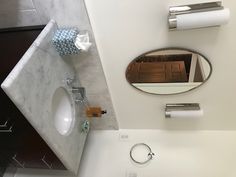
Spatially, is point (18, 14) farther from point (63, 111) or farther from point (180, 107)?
point (180, 107)

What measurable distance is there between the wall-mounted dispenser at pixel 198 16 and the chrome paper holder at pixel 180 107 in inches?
25.1

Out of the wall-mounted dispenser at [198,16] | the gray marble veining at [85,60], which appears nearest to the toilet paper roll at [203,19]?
the wall-mounted dispenser at [198,16]

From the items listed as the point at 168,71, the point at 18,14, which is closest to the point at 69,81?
the point at 18,14

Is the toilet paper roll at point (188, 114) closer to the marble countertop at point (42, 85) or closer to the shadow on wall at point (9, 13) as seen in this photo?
the marble countertop at point (42, 85)

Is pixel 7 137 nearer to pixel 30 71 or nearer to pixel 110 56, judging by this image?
pixel 30 71

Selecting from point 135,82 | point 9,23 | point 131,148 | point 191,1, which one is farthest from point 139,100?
point 9,23

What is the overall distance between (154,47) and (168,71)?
7.6 inches

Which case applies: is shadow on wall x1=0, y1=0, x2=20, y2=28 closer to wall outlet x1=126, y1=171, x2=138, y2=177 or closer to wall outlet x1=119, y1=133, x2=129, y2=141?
wall outlet x1=119, y1=133, x2=129, y2=141

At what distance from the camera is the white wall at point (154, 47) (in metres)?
1.21

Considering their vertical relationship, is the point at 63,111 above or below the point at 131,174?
above

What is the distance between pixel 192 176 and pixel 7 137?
115 centimetres

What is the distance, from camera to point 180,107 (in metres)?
1.63

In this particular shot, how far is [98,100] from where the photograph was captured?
1713 mm

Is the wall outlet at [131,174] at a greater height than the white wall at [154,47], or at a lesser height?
lesser
